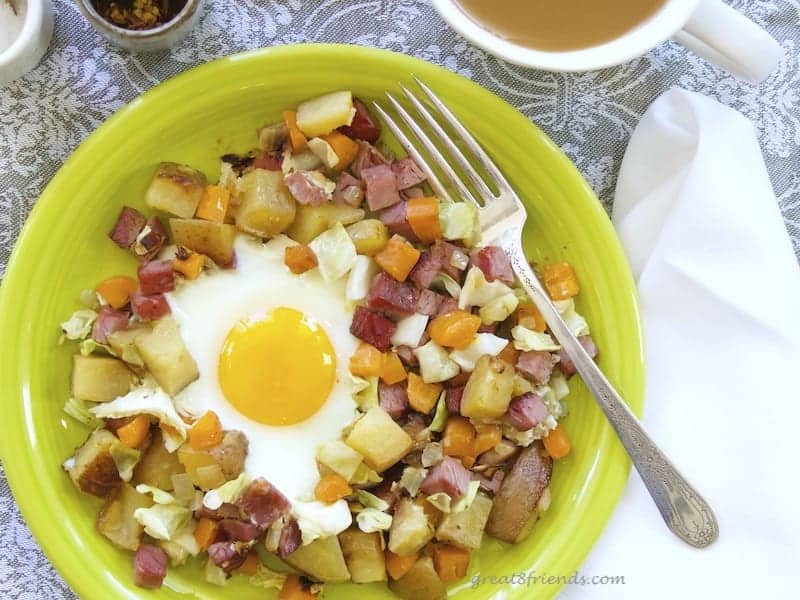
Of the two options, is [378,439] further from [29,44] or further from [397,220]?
[29,44]

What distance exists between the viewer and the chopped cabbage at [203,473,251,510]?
6.39 ft

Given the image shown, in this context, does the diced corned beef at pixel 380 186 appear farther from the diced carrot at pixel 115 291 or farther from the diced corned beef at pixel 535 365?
the diced carrot at pixel 115 291

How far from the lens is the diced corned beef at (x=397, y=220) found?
203 centimetres

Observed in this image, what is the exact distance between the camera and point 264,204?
1981 millimetres

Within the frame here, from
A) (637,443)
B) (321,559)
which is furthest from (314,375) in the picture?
(637,443)

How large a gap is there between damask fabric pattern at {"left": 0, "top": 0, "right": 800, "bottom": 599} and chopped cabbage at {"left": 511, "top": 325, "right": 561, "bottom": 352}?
0.41 meters

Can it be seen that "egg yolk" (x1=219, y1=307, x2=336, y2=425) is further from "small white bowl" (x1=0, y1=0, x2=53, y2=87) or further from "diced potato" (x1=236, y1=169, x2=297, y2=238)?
"small white bowl" (x1=0, y1=0, x2=53, y2=87)

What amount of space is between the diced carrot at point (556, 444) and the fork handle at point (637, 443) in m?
0.15

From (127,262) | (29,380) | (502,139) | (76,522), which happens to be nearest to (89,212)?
(127,262)

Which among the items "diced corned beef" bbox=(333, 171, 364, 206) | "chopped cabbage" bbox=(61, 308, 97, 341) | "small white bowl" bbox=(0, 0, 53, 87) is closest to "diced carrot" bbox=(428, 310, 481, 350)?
"diced corned beef" bbox=(333, 171, 364, 206)

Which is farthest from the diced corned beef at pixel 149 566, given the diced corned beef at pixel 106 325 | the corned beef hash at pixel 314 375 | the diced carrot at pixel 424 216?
the diced carrot at pixel 424 216

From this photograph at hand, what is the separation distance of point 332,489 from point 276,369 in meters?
0.29

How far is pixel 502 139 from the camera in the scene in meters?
2.04

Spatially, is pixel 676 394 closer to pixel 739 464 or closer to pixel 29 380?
pixel 739 464
